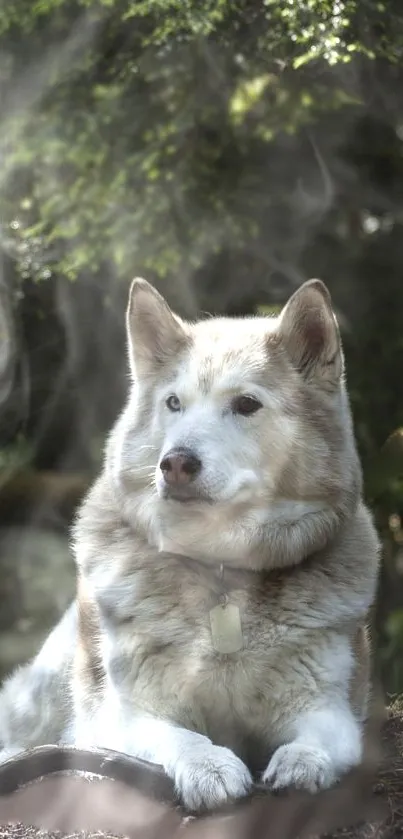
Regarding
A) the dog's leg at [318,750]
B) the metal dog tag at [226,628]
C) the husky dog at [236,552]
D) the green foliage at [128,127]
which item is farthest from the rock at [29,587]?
the dog's leg at [318,750]

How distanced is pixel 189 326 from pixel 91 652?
66 centimetres

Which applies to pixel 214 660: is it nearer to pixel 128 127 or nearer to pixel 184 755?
pixel 184 755

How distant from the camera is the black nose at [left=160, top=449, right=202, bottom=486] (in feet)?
5.37

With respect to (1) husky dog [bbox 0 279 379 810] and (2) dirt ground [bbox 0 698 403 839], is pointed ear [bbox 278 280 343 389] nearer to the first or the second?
(1) husky dog [bbox 0 279 379 810]

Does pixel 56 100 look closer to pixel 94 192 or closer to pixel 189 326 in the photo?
pixel 94 192

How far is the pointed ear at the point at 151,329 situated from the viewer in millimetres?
1909

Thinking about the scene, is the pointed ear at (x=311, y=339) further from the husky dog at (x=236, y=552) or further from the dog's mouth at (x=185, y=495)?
the dog's mouth at (x=185, y=495)

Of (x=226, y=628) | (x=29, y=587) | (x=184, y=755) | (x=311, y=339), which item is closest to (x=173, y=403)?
(x=311, y=339)

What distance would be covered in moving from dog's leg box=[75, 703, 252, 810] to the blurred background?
94cm

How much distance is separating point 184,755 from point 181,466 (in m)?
0.45

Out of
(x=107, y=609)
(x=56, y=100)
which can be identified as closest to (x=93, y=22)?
(x=56, y=100)

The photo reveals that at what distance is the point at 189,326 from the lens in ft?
6.48

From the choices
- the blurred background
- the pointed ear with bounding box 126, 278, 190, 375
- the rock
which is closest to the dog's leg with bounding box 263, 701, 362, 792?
the pointed ear with bounding box 126, 278, 190, 375

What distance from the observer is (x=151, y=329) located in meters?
1.93
